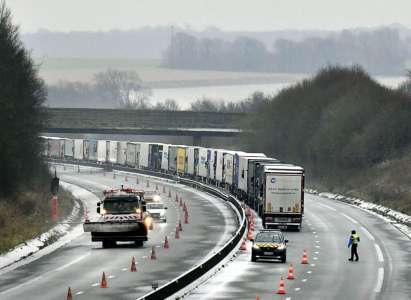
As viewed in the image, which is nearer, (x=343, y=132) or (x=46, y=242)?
(x=46, y=242)

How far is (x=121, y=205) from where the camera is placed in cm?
6144

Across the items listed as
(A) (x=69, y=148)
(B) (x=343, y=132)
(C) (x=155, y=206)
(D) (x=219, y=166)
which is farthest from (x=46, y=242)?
(A) (x=69, y=148)

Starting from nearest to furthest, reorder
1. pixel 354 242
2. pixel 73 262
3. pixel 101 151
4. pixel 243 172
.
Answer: pixel 73 262 → pixel 354 242 → pixel 243 172 → pixel 101 151

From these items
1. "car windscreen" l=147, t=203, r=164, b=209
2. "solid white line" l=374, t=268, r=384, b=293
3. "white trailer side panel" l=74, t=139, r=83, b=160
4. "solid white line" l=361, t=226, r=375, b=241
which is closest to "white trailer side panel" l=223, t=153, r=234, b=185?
"car windscreen" l=147, t=203, r=164, b=209

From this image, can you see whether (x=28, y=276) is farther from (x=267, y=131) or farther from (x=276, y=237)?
(x=267, y=131)

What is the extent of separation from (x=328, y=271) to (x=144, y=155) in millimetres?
104173

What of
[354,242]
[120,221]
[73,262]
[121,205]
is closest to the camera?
[73,262]

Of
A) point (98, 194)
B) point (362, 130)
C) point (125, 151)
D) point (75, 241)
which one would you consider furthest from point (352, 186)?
point (75, 241)

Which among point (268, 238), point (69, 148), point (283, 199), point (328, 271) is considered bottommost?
point (328, 271)

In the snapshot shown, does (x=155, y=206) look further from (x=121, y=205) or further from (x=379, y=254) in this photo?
(x=379, y=254)

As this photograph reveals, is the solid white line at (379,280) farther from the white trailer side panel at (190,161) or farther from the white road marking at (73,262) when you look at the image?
the white trailer side panel at (190,161)

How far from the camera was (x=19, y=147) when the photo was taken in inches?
3634

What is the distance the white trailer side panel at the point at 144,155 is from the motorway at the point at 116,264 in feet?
213

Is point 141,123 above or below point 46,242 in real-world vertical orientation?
above
